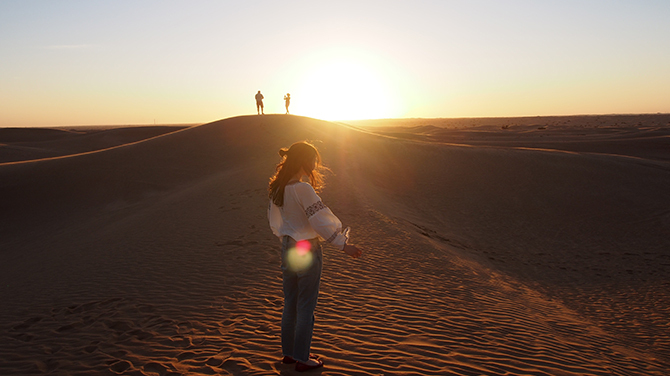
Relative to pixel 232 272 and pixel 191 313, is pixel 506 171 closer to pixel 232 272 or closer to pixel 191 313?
pixel 232 272

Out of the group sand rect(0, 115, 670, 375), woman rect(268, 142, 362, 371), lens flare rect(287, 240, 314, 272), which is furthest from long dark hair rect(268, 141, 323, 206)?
sand rect(0, 115, 670, 375)

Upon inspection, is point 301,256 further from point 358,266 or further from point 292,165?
point 358,266

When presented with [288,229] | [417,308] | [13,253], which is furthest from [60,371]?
[13,253]

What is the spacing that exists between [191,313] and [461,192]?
49.1ft

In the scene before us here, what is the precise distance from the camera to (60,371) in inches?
179

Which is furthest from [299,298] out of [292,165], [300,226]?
[292,165]

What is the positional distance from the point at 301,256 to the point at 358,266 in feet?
15.7

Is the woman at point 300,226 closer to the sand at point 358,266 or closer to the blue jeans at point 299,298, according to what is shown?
the blue jeans at point 299,298

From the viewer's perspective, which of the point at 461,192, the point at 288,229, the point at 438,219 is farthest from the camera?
the point at 461,192

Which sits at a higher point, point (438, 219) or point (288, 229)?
point (288, 229)

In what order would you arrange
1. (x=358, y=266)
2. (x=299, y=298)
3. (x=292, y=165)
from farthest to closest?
(x=358, y=266)
(x=299, y=298)
(x=292, y=165)

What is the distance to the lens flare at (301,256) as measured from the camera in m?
3.60

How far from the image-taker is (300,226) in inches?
142

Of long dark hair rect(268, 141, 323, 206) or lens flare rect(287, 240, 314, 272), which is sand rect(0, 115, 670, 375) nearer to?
lens flare rect(287, 240, 314, 272)
